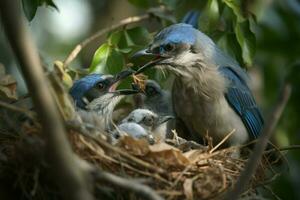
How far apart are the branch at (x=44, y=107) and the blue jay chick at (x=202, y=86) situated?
262 centimetres

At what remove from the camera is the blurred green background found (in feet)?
17.7

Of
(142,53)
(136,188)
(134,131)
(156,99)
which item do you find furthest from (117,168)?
(156,99)

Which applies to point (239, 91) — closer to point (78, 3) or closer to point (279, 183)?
point (279, 183)

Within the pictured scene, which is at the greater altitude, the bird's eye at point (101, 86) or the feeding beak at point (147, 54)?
the feeding beak at point (147, 54)

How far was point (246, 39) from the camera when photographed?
5.43 meters

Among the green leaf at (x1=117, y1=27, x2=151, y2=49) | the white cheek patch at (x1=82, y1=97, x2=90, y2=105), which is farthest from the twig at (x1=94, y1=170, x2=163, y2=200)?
the green leaf at (x1=117, y1=27, x2=151, y2=49)

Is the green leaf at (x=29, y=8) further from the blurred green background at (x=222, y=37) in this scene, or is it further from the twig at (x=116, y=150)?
the twig at (x=116, y=150)

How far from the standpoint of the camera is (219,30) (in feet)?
18.7

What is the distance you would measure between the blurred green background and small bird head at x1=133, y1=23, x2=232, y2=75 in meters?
0.09

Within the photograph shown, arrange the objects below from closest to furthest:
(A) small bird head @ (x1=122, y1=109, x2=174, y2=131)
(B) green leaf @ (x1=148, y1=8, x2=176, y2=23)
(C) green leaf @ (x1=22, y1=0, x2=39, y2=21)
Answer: (C) green leaf @ (x1=22, y1=0, x2=39, y2=21), (A) small bird head @ (x1=122, y1=109, x2=174, y2=131), (B) green leaf @ (x1=148, y1=8, x2=176, y2=23)

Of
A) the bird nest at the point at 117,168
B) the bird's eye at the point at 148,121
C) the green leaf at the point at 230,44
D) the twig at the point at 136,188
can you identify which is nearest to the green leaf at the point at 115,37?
the bird's eye at the point at 148,121

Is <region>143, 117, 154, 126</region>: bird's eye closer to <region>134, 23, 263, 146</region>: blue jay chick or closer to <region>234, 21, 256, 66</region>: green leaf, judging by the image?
<region>134, 23, 263, 146</region>: blue jay chick

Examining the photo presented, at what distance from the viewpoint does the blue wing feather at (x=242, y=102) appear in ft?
18.5

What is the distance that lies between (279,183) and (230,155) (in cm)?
168
